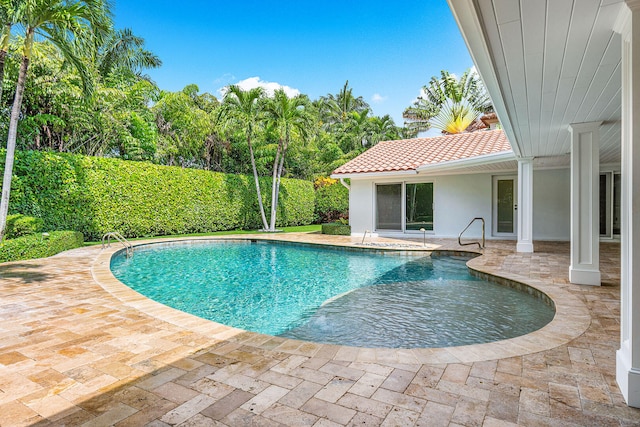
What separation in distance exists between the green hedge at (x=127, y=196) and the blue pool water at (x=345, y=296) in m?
3.31

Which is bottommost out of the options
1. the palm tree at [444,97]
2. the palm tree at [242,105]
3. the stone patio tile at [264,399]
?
the stone patio tile at [264,399]

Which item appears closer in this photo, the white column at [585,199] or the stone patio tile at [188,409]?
the stone patio tile at [188,409]

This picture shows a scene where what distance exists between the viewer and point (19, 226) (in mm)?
9891

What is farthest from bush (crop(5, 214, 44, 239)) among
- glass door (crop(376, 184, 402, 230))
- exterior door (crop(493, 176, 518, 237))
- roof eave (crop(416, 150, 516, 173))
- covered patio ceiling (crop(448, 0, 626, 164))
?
exterior door (crop(493, 176, 518, 237))

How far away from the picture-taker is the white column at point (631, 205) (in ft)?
8.04

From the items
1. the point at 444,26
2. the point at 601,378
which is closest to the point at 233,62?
the point at 444,26

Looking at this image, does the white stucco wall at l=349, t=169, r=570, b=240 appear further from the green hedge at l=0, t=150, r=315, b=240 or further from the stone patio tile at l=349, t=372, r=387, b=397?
the stone patio tile at l=349, t=372, r=387, b=397

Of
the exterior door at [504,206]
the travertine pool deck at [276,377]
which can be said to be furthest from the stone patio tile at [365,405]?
the exterior door at [504,206]

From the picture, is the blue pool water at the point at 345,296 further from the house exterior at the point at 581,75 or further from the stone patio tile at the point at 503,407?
the house exterior at the point at 581,75

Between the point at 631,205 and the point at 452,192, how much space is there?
1246cm

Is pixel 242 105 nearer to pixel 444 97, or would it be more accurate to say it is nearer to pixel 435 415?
pixel 435 415

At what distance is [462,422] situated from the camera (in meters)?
2.32

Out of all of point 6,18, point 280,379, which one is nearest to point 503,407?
point 280,379

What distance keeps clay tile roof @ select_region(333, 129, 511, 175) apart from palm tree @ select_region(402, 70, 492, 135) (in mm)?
13460
